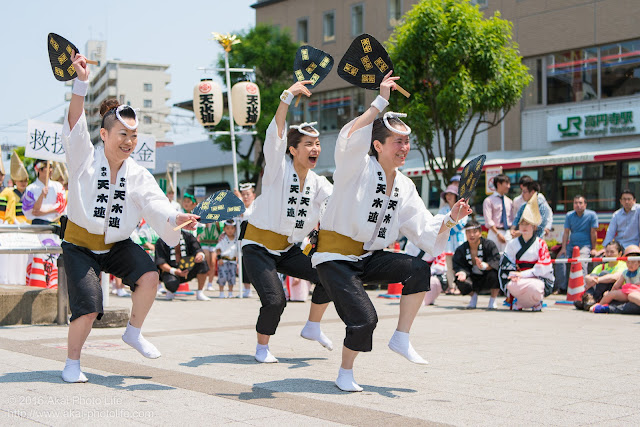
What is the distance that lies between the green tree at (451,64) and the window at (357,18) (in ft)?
43.7

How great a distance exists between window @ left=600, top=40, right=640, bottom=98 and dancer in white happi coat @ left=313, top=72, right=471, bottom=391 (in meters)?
21.3

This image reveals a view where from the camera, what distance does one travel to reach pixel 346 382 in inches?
191

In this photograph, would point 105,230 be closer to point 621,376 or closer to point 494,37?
point 621,376

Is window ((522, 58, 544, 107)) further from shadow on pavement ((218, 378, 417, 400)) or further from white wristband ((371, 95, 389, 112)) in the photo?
shadow on pavement ((218, 378, 417, 400))

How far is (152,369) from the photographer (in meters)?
5.59

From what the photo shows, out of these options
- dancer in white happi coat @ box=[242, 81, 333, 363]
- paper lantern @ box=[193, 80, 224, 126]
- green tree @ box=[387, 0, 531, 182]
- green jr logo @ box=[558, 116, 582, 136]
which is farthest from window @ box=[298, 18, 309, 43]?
dancer in white happi coat @ box=[242, 81, 333, 363]

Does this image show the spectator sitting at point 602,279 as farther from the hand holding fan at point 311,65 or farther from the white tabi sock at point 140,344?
the white tabi sock at point 140,344

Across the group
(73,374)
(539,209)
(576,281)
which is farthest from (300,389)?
(539,209)

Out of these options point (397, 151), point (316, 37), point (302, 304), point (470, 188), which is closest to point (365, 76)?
point (397, 151)

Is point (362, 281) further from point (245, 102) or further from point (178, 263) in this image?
point (245, 102)

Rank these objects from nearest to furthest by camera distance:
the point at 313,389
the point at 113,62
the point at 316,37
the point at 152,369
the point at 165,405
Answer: the point at 165,405 → the point at 313,389 → the point at 152,369 → the point at 316,37 → the point at 113,62

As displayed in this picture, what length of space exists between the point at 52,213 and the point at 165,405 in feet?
22.1

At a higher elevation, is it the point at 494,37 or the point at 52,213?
the point at 494,37

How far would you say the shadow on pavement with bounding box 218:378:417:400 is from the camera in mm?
4698
